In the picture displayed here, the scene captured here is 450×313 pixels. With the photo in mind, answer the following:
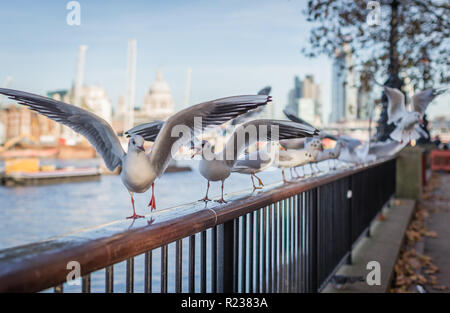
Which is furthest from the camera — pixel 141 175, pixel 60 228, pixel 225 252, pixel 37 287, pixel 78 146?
pixel 78 146

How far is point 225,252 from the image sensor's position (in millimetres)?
2094

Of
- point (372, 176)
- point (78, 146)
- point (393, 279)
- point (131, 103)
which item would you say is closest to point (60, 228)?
point (372, 176)

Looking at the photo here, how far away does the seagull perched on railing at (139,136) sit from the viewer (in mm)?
1640

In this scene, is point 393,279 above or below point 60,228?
above

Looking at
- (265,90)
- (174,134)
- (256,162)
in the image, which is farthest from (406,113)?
(174,134)

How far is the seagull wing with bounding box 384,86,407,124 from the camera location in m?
6.10

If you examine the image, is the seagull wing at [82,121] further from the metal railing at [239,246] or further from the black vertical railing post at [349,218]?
the black vertical railing post at [349,218]

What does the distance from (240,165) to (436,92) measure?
15.7 ft

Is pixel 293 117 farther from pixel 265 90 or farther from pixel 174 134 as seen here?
pixel 174 134

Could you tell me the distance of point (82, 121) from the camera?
1.67 meters

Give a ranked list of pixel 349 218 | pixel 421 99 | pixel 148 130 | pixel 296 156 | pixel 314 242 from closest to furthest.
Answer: pixel 148 130, pixel 314 242, pixel 296 156, pixel 349 218, pixel 421 99

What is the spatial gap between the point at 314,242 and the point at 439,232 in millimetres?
4197

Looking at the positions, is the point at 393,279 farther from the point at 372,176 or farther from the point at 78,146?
the point at 78,146

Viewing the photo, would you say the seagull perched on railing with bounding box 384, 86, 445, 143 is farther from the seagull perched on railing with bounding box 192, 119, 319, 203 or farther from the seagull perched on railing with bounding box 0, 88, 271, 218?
the seagull perched on railing with bounding box 0, 88, 271, 218
